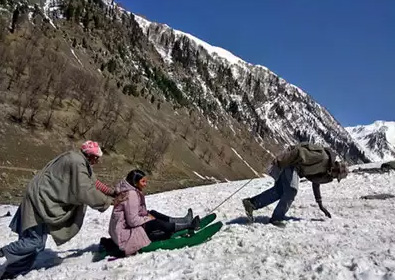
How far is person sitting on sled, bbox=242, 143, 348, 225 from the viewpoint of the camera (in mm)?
10578

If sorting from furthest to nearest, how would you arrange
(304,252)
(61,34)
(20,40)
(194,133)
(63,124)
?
(194,133)
(61,34)
(20,40)
(63,124)
(304,252)

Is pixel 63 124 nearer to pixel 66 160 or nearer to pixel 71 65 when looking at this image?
pixel 71 65

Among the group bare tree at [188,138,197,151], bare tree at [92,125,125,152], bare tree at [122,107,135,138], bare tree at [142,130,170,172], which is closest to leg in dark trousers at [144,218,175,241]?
bare tree at [92,125,125,152]

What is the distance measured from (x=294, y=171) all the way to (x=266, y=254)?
10.1 ft

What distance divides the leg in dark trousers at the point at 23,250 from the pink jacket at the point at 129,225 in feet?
4.31

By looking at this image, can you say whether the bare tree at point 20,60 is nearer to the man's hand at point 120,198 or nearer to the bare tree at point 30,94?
the bare tree at point 30,94

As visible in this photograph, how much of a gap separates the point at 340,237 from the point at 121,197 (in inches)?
170

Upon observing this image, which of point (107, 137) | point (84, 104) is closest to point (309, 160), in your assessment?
point (107, 137)

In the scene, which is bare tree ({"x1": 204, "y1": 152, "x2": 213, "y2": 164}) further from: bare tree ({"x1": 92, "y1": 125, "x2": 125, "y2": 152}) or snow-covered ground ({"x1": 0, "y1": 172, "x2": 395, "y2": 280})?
snow-covered ground ({"x1": 0, "y1": 172, "x2": 395, "y2": 280})

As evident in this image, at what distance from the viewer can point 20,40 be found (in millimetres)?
96625

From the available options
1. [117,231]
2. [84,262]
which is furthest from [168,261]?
[84,262]

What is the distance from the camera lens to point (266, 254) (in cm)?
802

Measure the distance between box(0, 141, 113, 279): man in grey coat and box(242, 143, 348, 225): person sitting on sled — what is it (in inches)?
159

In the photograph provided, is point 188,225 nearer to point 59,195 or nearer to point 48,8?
point 59,195
